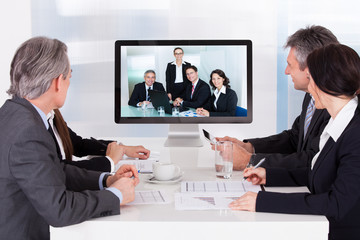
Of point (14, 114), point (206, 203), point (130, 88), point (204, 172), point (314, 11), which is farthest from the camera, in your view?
point (314, 11)

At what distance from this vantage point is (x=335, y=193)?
1.55m

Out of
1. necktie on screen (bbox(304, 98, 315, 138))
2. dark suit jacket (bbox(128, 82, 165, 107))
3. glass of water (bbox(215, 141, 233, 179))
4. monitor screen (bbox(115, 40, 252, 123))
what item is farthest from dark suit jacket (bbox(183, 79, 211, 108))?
glass of water (bbox(215, 141, 233, 179))

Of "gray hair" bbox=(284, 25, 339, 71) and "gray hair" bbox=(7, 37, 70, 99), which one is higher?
"gray hair" bbox=(284, 25, 339, 71)

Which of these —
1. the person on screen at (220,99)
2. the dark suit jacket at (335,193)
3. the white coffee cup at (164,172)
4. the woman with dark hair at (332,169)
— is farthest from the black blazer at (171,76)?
the dark suit jacket at (335,193)

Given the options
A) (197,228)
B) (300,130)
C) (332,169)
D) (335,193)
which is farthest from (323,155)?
(300,130)

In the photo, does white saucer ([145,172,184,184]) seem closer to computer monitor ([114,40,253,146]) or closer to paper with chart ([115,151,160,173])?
paper with chart ([115,151,160,173])

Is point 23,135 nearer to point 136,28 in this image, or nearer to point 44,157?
point 44,157

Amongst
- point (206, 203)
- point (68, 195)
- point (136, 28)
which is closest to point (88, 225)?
point (68, 195)

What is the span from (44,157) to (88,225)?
25 cm

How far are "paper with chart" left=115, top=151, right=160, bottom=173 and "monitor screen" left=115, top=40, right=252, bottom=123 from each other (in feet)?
1.05

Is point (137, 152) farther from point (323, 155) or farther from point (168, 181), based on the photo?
point (323, 155)

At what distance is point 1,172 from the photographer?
149 centimetres

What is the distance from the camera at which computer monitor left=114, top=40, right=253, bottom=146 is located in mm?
2807

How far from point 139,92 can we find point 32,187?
4.78ft
